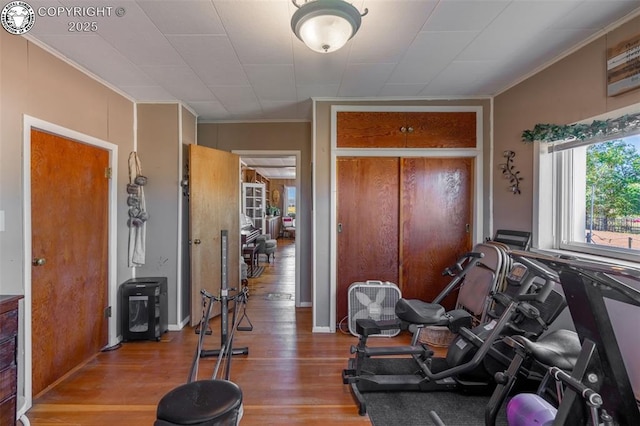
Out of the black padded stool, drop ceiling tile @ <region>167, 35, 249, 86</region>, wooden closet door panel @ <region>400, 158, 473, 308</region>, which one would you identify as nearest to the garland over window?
wooden closet door panel @ <region>400, 158, 473, 308</region>

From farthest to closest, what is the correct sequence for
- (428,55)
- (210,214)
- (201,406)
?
(210,214) → (428,55) → (201,406)

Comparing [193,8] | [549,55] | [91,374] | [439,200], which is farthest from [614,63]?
[91,374]

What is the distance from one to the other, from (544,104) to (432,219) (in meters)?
1.42

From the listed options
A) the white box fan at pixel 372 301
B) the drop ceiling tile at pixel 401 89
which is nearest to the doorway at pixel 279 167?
the white box fan at pixel 372 301

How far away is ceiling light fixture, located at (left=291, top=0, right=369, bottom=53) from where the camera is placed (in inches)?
58.1

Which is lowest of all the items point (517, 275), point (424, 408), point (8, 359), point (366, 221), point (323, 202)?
point (424, 408)

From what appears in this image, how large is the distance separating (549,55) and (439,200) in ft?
5.02

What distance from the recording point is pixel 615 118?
6.26ft

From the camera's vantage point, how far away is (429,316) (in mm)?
2176

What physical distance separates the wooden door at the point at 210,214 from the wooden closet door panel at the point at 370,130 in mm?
1516

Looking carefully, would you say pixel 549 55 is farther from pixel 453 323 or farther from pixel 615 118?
pixel 453 323

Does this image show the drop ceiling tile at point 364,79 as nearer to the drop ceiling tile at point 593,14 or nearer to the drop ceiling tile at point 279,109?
the drop ceiling tile at point 279,109

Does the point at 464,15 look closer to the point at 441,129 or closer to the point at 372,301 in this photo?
the point at 441,129

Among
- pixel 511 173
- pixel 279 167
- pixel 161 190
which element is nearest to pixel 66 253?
pixel 161 190
